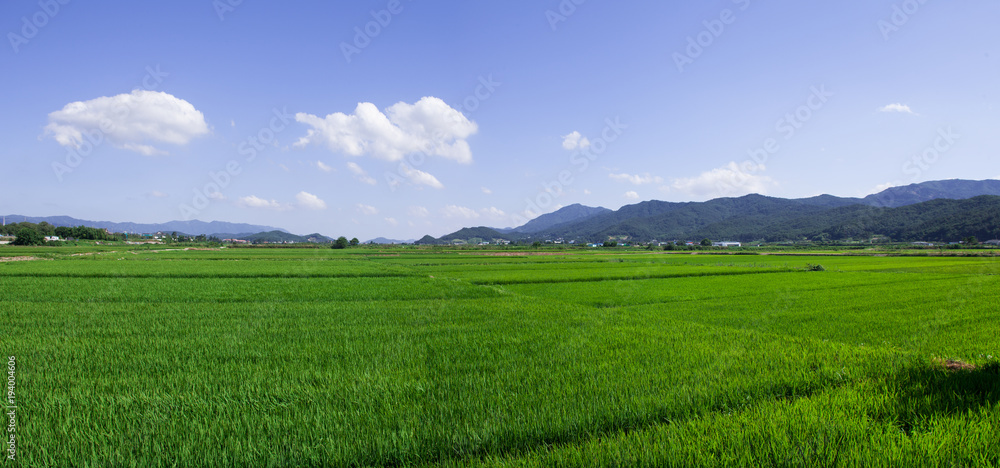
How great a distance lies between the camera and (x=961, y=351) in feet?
24.7

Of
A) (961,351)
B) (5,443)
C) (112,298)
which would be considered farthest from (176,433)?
(112,298)

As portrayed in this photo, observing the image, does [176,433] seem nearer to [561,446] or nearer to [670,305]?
[561,446]

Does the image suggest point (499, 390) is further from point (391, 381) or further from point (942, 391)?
point (942, 391)

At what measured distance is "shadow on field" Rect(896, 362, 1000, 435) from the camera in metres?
4.46

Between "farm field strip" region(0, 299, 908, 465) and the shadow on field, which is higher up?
the shadow on field

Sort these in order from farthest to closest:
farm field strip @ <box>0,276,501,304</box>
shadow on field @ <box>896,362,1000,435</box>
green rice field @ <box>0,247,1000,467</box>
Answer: farm field strip @ <box>0,276,501,304</box> → shadow on field @ <box>896,362,1000,435</box> → green rice field @ <box>0,247,1000,467</box>

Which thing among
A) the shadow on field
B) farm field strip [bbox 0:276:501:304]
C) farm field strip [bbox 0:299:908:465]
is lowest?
farm field strip [bbox 0:276:501:304]

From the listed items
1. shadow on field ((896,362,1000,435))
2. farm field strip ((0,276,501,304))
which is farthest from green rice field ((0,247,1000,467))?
farm field strip ((0,276,501,304))

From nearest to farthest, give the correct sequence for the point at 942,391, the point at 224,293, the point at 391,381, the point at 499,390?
the point at 942,391 → the point at 499,390 → the point at 391,381 → the point at 224,293

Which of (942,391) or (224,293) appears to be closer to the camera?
(942,391)

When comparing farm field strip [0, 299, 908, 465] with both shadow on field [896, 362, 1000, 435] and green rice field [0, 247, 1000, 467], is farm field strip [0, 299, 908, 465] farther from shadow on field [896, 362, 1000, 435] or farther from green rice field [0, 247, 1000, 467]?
shadow on field [896, 362, 1000, 435]

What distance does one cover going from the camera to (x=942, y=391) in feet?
16.3

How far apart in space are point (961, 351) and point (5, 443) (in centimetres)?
1435

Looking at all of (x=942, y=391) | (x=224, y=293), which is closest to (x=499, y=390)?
(x=942, y=391)
